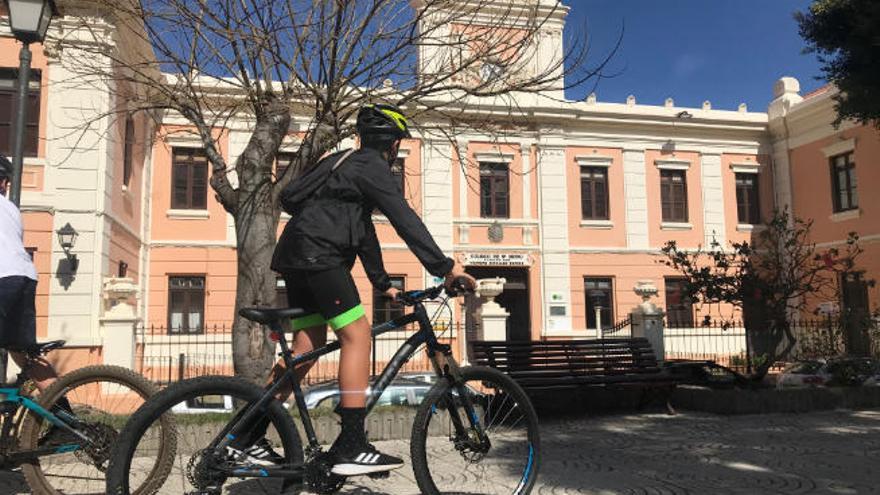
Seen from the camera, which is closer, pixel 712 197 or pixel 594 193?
pixel 594 193

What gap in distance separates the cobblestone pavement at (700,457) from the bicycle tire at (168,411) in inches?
12.4

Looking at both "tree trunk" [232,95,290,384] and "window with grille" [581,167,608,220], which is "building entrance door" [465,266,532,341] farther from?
"tree trunk" [232,95,290,384]

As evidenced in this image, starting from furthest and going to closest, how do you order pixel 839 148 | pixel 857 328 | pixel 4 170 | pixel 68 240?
pixel 839 148, pixel 68 240, pixel 857 328, pixel 4 170

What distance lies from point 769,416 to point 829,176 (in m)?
17.8

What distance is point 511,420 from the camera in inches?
147

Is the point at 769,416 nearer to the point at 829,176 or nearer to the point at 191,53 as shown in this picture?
the point at 191,53

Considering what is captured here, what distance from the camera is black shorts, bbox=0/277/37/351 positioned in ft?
12.0

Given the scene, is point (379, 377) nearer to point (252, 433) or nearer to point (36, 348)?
point (252, 433)

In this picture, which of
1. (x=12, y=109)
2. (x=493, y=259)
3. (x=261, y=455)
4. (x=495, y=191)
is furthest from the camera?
(x=495, y=191)

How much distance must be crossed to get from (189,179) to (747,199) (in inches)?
769

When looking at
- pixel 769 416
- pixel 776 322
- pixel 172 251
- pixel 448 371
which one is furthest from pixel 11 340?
pixel 172 251

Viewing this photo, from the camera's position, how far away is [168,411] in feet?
9.89

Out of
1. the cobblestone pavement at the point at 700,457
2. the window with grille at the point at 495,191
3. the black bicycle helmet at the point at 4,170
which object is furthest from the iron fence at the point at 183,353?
the black bicycle helmet at the point at 4,170

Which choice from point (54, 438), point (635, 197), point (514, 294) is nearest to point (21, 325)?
point (54, 438)
